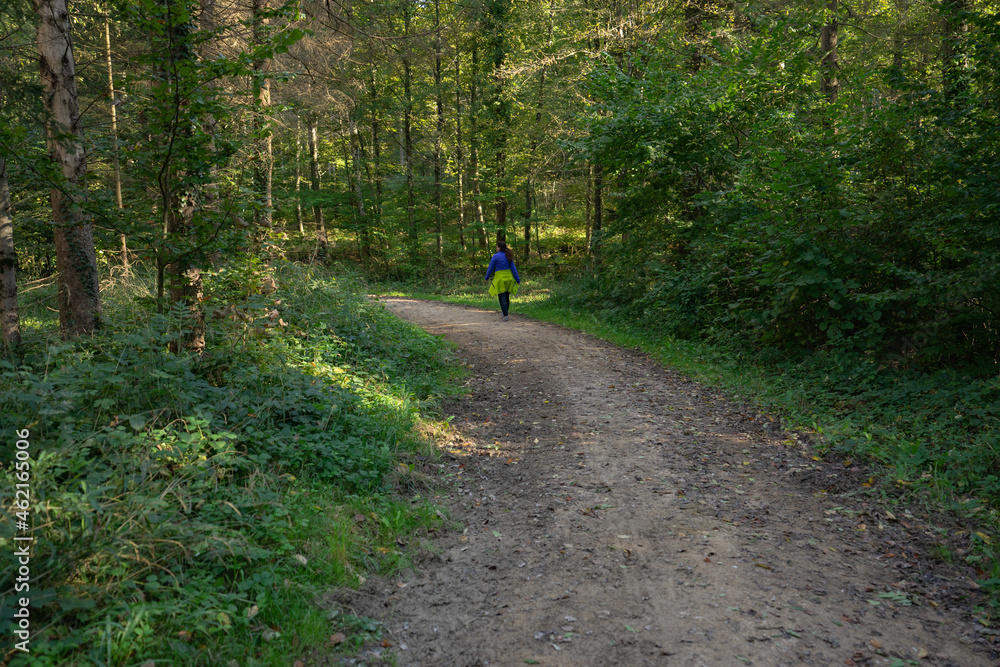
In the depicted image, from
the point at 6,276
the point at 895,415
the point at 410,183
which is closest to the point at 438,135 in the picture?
the point at 410,183

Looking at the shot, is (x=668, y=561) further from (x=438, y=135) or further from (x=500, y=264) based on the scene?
(x=438, y=135)

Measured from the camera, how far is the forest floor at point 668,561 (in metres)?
3.36

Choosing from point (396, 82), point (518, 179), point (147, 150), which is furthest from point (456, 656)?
point (396, 82)

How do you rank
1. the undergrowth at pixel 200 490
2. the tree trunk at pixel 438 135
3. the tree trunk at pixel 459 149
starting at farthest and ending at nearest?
the tree trunk at pixel 459 149 < the tree trunk at pixel 438 135 < the undergrowth at pixel 200 490

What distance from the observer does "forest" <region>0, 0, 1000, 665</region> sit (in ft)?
12.0

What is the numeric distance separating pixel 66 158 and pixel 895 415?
1033cm

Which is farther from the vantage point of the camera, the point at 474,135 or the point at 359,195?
the point at 359,195

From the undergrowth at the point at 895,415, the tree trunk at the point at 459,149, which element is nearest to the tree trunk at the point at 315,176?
the tree trunk at the point at 459,149

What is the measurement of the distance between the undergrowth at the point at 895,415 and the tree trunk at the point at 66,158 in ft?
29.4

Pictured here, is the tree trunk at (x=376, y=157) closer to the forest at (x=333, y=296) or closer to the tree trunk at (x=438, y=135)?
the tree trunk at (x=438, y=135)

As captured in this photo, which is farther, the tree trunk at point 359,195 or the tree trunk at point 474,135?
the tree trunk at point 359,195

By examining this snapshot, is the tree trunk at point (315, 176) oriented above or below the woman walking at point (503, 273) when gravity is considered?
above

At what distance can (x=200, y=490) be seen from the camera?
4113 millimetres

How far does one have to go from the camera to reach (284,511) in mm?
4285
